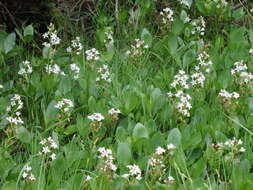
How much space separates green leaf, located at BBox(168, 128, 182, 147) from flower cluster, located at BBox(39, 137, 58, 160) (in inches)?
24.3

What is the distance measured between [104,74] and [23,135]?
0.85 meters

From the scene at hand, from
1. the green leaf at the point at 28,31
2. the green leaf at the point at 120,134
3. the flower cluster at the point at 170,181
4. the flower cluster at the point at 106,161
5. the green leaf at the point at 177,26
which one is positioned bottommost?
the flower cluster at the point at 170,181

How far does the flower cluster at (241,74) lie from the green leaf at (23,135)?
55.1 inches

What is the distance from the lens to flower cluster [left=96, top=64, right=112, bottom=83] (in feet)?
12.9

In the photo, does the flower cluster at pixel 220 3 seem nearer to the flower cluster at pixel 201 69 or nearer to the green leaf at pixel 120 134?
the flower cluster at pixel 201 69

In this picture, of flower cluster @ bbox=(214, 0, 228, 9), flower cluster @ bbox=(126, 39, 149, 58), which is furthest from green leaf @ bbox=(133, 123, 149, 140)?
flower cluster @ bbox=(214, 0, 228, 9)

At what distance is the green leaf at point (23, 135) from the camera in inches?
129

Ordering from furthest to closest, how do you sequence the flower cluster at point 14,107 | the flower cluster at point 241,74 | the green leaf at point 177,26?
the green leaf at point 177,26, the flower cluster at point 241,74, the flower cluster at point 14,107

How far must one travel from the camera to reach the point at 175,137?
3289 mm

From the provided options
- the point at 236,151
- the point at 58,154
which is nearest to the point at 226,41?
the point at 236,151

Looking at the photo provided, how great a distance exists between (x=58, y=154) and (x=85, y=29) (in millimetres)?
2269

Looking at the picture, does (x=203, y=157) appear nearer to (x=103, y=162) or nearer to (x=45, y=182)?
(x=103, y=162)

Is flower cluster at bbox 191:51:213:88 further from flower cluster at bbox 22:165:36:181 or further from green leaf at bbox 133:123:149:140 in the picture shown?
flower cluster at bbox 22:165:36:181

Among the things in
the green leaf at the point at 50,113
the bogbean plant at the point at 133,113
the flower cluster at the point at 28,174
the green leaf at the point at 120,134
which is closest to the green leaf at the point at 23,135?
the bogbean plant at the point at 133,113
